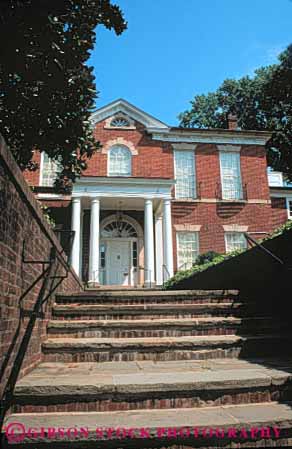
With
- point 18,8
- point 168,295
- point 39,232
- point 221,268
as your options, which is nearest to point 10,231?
point 39,232

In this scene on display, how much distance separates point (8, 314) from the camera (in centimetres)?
245

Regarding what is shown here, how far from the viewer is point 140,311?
15.0 feet

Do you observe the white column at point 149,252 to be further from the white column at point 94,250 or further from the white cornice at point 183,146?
the white cornice at point 183,146

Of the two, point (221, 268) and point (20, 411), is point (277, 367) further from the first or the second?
point (221, 268)

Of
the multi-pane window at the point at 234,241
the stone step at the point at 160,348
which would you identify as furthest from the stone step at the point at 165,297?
the multi-pane window at the point at 234,241

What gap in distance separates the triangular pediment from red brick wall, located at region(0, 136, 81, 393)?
1435cm

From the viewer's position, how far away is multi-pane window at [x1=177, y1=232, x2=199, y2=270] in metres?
15.5

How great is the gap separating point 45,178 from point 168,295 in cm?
1210

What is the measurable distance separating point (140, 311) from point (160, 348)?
897 mm

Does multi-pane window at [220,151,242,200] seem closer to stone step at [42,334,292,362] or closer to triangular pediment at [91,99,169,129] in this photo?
triangular pediment at [91,99,169,129]

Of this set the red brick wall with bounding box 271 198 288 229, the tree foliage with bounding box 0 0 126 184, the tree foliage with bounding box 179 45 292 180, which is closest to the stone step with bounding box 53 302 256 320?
the tree foliage with bounding box 0 0 126 184

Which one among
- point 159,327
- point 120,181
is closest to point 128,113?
point 120,181

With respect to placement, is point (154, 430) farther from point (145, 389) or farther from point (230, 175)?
point (230, 175)

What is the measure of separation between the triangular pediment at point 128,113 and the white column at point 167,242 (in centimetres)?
482
